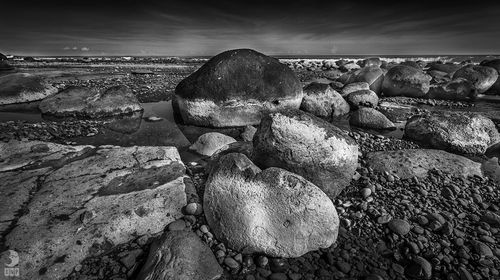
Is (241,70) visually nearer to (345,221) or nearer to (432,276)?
(345,221)

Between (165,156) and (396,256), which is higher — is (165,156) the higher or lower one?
the higher one

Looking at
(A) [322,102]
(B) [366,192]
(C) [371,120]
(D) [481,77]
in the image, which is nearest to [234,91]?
(A) [322,102]

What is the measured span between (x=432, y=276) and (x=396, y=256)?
36 cm

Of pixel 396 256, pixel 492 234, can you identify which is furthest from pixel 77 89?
pixel 492 234

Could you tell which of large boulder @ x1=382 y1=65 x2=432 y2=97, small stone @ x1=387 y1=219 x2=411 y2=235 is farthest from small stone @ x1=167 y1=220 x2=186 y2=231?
large boulder @ x1=382 y1=65 x2=432 y2=97

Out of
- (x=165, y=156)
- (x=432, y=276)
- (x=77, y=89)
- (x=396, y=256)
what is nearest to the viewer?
(x=432, y=276)

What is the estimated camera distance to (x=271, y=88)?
8.31 metres

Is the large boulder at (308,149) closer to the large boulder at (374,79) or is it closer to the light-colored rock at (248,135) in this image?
the light-colored rock at (248,135)

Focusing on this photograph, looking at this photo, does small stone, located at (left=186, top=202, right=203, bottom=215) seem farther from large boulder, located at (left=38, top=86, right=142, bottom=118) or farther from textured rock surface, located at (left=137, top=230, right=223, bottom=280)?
large boulder, located at (left=38, top=86, right=142, bottom=118)

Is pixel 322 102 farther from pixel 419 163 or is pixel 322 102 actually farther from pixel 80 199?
pixel 80 199

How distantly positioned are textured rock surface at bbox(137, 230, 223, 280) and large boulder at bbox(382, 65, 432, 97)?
1393cm

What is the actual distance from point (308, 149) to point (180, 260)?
2219 millimetres

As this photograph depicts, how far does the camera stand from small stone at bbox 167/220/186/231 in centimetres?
319

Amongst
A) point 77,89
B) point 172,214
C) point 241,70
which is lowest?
point 172,214
